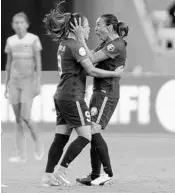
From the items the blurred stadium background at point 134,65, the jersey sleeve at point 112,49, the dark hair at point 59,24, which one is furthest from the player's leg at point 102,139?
the blurred stadium background at point 134,65

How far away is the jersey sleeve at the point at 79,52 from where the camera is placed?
8148mm

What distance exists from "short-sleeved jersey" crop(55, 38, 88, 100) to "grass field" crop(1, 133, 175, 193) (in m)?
0.96

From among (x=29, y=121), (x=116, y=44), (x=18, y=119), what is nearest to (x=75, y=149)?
(x=116, y=44)

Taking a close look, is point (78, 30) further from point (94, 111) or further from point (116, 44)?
point (94, 111)

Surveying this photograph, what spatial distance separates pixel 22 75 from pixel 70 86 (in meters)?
3.10

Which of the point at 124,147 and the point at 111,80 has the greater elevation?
the point at 111,80

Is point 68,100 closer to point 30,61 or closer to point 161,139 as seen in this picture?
point 30,61

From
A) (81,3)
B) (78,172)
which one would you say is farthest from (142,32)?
(78,172)

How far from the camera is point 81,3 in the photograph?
57.6ft

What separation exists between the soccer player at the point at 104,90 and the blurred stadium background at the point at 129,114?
0.93ft

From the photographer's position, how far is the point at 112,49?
8.45 meters

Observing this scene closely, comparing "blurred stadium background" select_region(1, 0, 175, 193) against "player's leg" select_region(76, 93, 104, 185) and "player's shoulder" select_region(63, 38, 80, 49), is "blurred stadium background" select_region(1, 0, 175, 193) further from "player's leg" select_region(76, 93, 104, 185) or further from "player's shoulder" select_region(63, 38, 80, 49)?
"player's shoulder" select_region(63, 38, 80, 49)

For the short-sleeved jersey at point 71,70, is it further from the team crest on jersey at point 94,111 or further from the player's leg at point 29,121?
the player's leg at point 29,121

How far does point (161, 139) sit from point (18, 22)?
157 inches
